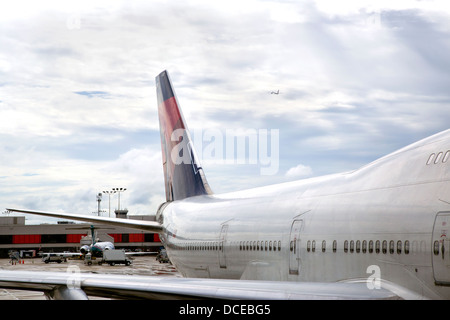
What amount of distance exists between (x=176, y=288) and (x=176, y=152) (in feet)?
51.2

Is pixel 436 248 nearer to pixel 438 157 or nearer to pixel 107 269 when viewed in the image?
pixel 438 157

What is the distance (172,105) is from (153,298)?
51.9 ft

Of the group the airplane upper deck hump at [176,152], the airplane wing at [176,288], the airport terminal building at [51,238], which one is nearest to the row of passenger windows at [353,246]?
the airplane wing at [176,288]

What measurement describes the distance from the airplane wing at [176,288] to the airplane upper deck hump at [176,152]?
41.3 feet

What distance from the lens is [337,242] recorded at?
10.6 meters

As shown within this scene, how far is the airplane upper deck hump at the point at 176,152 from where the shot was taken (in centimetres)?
2414

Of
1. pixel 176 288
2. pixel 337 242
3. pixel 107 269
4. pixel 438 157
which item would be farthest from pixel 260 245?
pixel 107 269

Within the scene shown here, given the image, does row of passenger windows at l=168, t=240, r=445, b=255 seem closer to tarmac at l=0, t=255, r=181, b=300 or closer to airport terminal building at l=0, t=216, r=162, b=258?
tarmac at l=0, t=255, r=181, b=300

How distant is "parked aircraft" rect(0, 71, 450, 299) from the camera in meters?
8.51

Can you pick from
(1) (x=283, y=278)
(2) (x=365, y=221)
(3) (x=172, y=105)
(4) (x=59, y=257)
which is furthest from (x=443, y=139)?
(4) (x=59, y=257)

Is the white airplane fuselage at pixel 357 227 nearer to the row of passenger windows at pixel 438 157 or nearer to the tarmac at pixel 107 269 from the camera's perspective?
the row of passenger windows at pixel 438 157

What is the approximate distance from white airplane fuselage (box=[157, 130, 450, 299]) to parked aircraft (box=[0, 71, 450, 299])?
0.06 ft

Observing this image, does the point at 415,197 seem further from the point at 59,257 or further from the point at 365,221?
the point at 59,257
